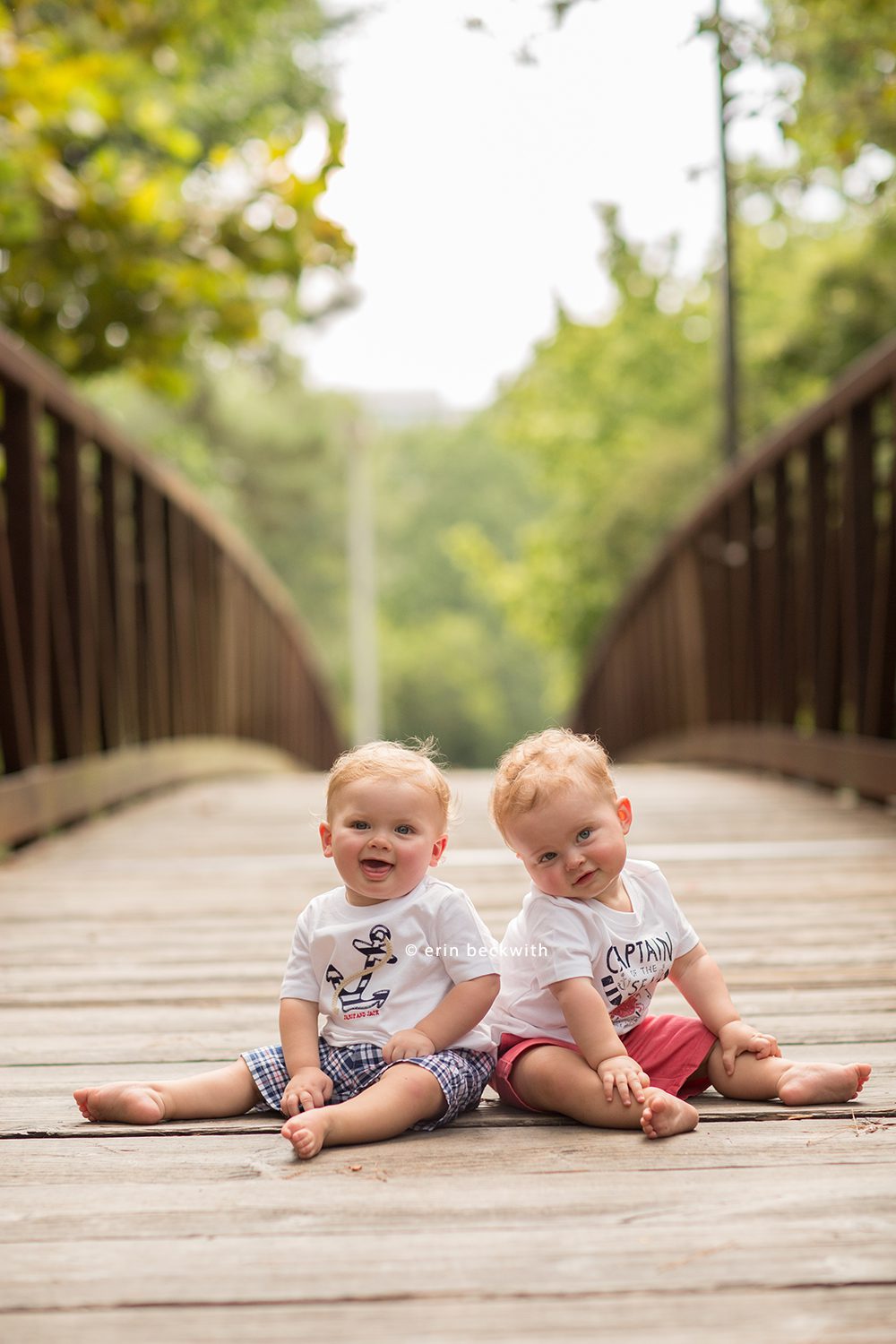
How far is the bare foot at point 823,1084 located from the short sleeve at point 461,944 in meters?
0.43

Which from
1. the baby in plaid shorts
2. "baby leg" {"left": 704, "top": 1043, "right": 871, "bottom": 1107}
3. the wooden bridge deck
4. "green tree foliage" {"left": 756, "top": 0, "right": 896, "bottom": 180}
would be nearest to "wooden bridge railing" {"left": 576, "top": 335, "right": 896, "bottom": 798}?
"green tree foliage" {"left": 756, "top": 0, "right": 896, "bottom": 180}

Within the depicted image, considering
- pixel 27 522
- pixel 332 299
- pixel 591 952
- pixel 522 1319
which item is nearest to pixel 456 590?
pixel 332 299

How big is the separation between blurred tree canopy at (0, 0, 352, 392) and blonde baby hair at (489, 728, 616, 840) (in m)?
4.04

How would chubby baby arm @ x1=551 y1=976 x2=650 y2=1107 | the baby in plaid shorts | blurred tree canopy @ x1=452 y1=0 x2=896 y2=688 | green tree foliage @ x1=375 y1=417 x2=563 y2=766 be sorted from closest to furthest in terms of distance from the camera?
1. chubby baby arm @ x1=551 y1=976 x2=650 y2=1107
2. the baby in plaid shorts
3. blurred tree canopy @ x1=452 y1=0 x2=896 y2=688
4. green tree foliage @ x1=375 y1=417 x2=563 y2=766

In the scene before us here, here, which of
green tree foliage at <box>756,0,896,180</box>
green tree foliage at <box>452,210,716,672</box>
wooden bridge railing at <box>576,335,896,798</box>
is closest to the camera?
green tree foliage at <box>756,0,896,180</box>

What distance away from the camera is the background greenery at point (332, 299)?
6000 millimetres

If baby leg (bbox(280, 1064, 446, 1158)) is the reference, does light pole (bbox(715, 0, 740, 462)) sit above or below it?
above

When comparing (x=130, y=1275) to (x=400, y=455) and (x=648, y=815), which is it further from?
(x=400, y=455)

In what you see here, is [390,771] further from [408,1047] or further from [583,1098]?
[583,1098]

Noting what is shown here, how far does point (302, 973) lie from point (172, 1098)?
243mm

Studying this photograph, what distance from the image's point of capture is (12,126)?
18.6ft

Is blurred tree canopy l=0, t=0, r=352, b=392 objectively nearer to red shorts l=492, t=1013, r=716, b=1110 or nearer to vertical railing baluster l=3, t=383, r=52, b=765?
vertical railing baluster l=3, t=383, r=52, b=765

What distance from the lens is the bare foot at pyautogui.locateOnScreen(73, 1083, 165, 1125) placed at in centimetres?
202

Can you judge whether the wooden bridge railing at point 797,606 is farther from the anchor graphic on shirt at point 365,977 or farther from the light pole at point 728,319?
the anchor graphic on shirt at point 365,977
